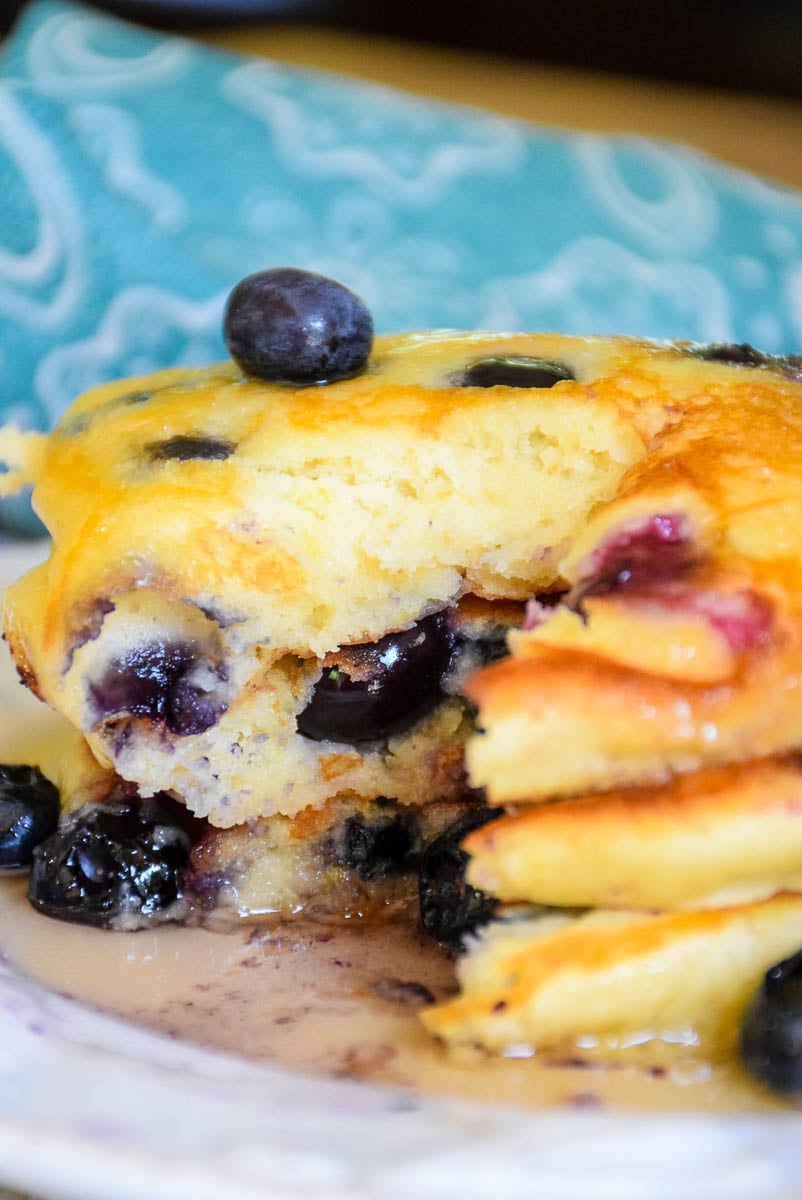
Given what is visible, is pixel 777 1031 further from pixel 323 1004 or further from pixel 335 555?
pixel 335 555

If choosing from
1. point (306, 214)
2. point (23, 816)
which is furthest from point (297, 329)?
point (306, 214)

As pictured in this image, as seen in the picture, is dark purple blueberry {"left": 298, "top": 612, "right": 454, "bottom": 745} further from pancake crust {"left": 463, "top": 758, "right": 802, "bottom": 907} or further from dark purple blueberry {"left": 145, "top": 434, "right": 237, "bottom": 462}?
pancake crust {"left": 463, "top": 758, "right": 802, "bottom": 907}

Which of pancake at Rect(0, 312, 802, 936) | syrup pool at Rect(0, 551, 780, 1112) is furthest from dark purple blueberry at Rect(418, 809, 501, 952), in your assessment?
pancake at Rect(0, 312, 802, 936)

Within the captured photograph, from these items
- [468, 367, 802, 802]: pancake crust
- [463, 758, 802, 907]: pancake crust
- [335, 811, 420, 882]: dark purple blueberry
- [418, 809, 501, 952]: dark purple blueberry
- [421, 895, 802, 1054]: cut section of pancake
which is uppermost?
[468, 367, 802, 802]: pancake crust

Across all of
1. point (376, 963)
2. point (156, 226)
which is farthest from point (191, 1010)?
point (156, 226)

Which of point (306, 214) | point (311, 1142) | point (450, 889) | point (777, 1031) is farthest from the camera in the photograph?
point (306, 214)
